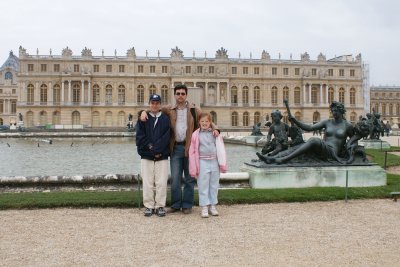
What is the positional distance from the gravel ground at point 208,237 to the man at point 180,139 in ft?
1.09

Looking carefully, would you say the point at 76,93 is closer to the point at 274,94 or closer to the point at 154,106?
the point at 274,94

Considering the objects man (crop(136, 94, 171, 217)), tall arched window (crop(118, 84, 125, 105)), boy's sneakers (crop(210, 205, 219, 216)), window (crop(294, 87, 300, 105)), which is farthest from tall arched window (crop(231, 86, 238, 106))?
boy's sneakers (crop(210, 205, 219, 216))

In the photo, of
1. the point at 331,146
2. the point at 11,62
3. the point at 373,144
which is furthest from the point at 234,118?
the point at 11,62

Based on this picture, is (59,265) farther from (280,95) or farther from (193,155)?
(280,95)

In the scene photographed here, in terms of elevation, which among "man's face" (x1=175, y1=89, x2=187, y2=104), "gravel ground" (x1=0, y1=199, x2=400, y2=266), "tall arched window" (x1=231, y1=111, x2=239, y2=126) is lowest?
"gravel ground" (x1=0, y1=199, x2=400, y2=266)

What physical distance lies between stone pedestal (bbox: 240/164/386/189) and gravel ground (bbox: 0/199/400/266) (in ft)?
4.49

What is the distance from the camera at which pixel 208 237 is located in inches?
204

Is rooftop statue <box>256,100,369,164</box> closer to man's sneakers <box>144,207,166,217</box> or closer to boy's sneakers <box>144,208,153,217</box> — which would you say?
man's sneakers <box>144,207,166,217</box>

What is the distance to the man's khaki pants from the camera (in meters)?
6.53

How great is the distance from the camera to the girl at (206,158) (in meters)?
6.57

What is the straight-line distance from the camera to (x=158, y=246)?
4801mm

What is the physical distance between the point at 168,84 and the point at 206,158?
5747 cm

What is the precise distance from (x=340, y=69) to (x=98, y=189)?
6334 centimetres

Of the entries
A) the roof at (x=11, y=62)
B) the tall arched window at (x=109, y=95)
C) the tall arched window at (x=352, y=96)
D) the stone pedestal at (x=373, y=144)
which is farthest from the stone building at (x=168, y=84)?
the roof at (x=11, y=62)
